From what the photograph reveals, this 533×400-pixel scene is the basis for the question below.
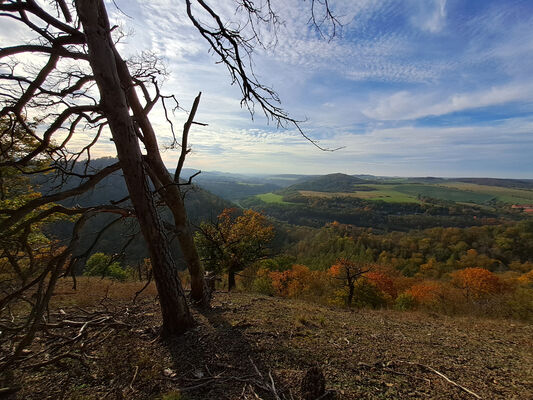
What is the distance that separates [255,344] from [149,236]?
2.41 m

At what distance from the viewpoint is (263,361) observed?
3418 mm

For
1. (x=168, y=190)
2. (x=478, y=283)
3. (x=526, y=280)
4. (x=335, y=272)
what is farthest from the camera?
(x=335, y=272)

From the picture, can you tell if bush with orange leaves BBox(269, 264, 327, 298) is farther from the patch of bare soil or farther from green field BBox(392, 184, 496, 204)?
green field BBox(392, 184, 496, 204)

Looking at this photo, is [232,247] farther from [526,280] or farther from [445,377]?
[526,280]

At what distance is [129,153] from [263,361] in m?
3.43

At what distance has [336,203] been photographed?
152125mm

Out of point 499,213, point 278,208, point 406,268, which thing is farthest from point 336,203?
point 406,268

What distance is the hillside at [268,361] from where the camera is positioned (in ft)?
9.25

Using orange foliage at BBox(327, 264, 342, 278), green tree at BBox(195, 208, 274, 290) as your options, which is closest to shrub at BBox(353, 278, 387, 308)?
orange foliage at BBox(327, 264, 342, 278)

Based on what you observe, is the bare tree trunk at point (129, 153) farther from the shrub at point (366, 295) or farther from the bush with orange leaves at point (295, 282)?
the bush with orange leaves at point (295, 282)

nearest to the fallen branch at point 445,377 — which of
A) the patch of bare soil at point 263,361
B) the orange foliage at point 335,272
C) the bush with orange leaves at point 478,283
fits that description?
the patch of bare soil at point 263,361

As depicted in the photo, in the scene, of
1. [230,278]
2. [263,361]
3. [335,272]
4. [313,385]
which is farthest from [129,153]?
[335,272]

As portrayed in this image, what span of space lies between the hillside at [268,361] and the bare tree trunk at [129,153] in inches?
28.2

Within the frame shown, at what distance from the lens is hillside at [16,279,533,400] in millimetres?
2820
